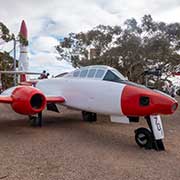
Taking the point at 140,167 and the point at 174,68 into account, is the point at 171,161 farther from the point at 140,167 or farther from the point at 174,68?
the point at 174,68

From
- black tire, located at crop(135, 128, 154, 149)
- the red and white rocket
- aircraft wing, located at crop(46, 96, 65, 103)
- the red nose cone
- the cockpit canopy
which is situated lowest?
black tire, located at crop(135, 128, 154, 149)

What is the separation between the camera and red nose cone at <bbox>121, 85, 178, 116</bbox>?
596 centimetres

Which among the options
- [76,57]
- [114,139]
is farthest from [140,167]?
[76,57]

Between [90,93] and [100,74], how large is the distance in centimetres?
68

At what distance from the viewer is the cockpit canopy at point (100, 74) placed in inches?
294

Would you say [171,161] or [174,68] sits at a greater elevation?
[174,68]

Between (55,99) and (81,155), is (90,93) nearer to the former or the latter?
(55,99)

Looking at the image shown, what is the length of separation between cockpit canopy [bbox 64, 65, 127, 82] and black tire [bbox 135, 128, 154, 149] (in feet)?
5.34

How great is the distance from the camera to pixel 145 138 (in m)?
6.40

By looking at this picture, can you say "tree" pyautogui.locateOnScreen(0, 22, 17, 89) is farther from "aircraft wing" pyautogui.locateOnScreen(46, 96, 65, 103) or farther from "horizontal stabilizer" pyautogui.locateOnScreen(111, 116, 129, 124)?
"horizontal stabilizer" pyautogui.locateOnScreen(111, 116, 129, 124)

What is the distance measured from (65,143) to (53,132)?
4.78 ft

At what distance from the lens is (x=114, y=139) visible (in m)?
7.30

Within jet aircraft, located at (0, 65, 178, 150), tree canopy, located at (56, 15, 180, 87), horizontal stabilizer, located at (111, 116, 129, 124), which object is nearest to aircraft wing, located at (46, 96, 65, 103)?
jet aircraft, located at (0, 65, 178, 150)

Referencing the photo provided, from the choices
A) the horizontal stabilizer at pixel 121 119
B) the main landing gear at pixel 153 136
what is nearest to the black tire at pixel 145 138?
the main landing gear at pixel 153 136
